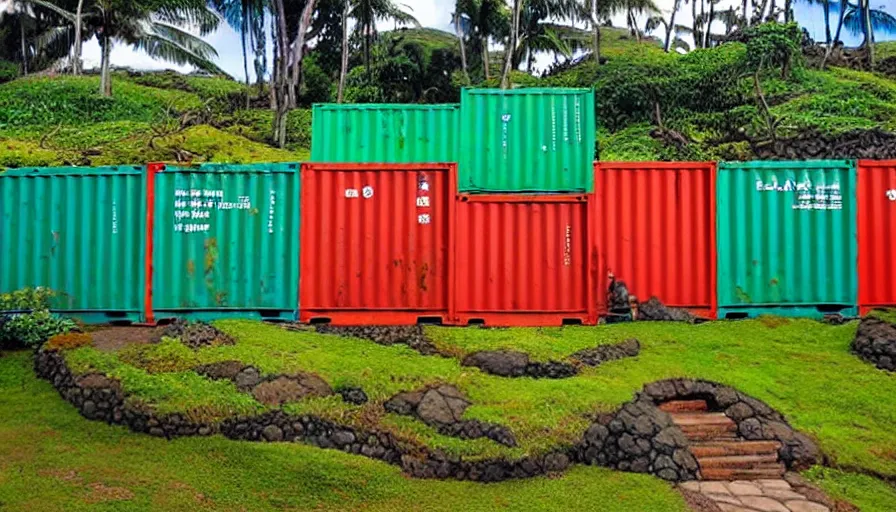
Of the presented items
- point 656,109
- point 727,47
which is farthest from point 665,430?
point 727,47

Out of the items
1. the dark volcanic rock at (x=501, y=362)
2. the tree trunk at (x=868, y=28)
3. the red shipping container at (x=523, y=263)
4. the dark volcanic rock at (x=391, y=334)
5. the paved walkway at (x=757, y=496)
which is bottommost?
the paved walkway at (x=757, y=496)

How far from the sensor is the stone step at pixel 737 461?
660 centimetres

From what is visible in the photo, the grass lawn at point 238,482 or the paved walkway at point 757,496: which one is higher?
the grass lawn at point 238,482

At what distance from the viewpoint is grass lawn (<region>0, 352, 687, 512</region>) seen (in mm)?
5703

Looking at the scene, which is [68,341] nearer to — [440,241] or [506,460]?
[440,241]

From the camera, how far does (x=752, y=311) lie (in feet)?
34.3

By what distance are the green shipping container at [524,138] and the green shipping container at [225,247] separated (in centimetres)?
288

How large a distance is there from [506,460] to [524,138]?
5.98 m

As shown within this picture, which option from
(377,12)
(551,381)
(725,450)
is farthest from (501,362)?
(377,12)

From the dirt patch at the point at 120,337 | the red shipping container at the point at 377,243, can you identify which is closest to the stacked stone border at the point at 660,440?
the red shipping container at the point at 377,243

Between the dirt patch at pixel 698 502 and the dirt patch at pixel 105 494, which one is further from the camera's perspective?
the dirt patch at pixel 698 502

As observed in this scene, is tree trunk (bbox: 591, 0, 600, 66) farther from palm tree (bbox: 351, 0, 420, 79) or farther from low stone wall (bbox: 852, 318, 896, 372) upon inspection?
low stone wall (bbox: 852, 318, 896, 372)

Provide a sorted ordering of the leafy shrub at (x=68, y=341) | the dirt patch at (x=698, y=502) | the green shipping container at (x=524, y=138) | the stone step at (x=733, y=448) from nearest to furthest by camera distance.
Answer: the dirt patch at (x=698, y=502), the stone step at (x=733, y=448), the leafy shrub at (x=68, y=341), the green shipping container at (x=524, y=138)

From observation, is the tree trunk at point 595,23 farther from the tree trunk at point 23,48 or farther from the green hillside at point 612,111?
the tree trunk at point 23,48
